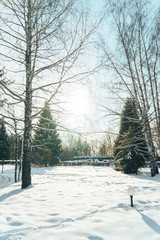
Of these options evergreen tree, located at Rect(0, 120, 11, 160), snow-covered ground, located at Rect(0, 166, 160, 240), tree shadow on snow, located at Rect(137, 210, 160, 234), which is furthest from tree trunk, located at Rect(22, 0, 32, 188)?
evergreen tree, located at Rect(0, 120, 11, 160)

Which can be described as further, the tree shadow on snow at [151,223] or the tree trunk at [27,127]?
the tree trunk at [27,127]

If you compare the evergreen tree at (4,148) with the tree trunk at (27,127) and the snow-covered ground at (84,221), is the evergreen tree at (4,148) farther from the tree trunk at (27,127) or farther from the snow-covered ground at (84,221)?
the snow-covered ground at (84,221)

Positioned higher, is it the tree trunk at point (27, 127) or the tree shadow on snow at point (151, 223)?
the tree trunk at point (27, 127)

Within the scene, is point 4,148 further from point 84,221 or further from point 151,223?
point 151,223

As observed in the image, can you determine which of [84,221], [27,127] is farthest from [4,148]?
[84,221]

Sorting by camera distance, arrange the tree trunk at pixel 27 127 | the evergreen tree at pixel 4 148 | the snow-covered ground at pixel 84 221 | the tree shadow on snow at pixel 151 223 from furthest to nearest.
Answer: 1. the evergreen tree at pixel 4 148
2. the tree trunk at pixel 27 127
3. the tree shadow on snow at pixel 151 223
4. the snow-covered ground at pixel 84 221

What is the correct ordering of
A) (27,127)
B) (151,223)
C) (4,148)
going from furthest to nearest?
(4,148) < (27,127) < (151,223)

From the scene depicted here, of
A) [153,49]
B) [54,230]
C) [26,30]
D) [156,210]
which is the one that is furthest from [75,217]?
[153,49]

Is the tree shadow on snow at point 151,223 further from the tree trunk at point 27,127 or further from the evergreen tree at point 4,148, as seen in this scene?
the evergreen tree at point 4,148

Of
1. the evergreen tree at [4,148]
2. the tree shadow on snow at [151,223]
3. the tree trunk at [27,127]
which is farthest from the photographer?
the evergreen tree at [4,148]

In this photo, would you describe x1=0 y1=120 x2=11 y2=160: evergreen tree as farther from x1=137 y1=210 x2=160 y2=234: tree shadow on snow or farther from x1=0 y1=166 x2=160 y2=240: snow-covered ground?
x1=137 y1=210 x2=160 y2=234: tree shadow on snow

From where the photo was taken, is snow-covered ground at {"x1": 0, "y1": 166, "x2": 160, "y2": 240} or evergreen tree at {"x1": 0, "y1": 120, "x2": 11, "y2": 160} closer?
snow-covered ground at {"x1": 0, "y1": 166, "x2": 160, "y2": 240}

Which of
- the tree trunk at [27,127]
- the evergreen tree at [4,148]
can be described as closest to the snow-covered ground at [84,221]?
the tree trunk at [27,127]

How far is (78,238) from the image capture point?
2121 millimetres
